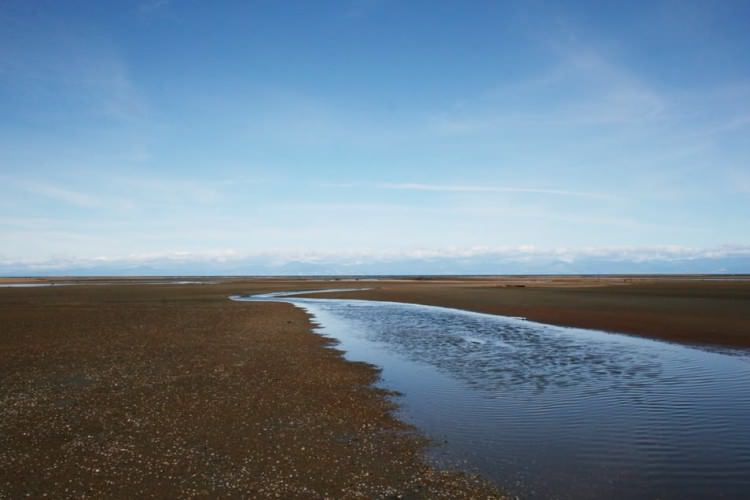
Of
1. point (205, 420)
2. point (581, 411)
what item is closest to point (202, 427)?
point (205, 420)

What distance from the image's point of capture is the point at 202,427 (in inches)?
502

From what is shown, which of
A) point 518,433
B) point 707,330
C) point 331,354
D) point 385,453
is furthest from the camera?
point 707,330

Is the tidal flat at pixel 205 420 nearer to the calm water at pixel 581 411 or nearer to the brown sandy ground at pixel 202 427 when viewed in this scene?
the brown sandy ground at pixel 202 427

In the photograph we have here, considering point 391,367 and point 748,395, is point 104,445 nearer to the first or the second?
point 391,367

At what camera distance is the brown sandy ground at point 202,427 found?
9.43 metres

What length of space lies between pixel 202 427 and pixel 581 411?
11.3 meters

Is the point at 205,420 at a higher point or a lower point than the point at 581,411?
higher

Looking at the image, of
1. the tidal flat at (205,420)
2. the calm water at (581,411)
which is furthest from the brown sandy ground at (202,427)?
the calm water at (581,411)

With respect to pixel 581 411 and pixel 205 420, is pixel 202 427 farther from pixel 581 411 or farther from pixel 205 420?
pixel 581 411

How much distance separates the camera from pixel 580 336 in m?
30.1

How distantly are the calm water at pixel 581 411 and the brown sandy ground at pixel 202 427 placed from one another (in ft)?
4.73

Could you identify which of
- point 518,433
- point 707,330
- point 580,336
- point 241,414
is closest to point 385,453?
point 518,433

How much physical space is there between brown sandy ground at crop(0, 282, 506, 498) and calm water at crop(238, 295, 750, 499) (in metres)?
1.44

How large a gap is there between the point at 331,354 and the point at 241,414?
10432mm
